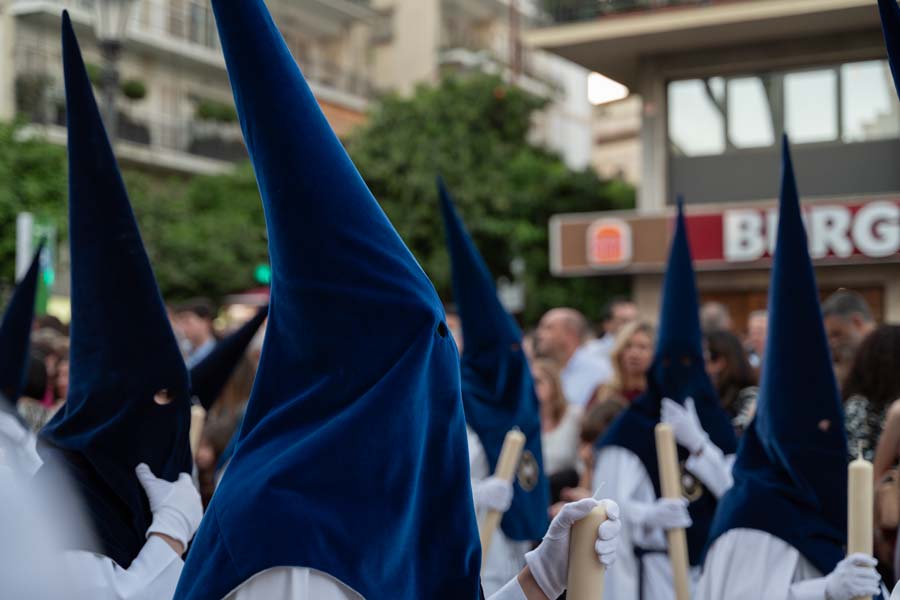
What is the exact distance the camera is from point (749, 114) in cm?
1950

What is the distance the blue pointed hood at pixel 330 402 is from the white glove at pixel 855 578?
1.41 metres

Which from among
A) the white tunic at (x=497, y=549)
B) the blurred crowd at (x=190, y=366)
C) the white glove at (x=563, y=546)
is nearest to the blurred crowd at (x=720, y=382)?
the white tunic at (x=497, y=549)

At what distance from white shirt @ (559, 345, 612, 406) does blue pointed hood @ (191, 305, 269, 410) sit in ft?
14.1

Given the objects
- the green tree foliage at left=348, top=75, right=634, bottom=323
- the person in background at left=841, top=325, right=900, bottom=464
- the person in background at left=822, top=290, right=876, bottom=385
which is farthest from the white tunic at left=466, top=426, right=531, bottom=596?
A: the green tree foliage at left=348, top=75, right=634, bottom=323

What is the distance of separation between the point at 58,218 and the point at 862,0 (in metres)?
11.4

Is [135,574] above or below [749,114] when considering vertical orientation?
below

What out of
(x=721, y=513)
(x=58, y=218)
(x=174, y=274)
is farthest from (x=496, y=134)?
(x=721, y=513)

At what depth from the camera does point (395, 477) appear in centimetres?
227

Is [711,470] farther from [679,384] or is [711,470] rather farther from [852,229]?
[852,229]

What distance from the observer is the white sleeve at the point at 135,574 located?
3.08m

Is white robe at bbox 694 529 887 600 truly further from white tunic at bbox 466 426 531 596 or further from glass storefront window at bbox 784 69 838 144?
glass storefront window at bbox 784 69 838 144

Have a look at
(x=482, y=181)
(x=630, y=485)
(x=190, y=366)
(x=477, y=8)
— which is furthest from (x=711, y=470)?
(x=477, y=8)

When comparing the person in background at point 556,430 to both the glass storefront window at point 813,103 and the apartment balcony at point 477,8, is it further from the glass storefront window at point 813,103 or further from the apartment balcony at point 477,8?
the apartment balcony at point 477,8

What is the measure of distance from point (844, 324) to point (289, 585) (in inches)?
201
